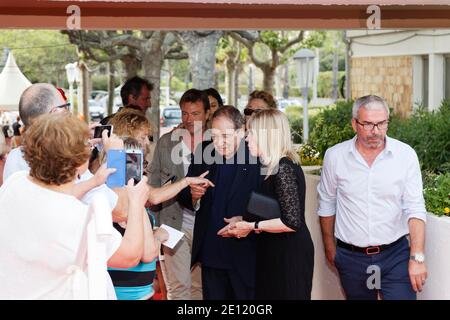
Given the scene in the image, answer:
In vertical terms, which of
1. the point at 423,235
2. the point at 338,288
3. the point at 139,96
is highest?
the point at 139,96

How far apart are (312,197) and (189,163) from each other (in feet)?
3.74

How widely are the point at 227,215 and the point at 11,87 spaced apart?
50.8 feet

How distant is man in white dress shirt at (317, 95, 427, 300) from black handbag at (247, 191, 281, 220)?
0.50 metres

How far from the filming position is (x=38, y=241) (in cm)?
312

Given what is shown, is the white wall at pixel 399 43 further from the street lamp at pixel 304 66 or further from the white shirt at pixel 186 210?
the white shirt at pixel 186 210

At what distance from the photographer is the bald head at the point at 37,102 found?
449cm

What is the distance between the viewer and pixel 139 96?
766 cm

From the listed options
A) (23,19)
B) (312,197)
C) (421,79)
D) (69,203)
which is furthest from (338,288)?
(421,79)

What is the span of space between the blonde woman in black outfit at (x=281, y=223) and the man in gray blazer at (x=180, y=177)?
1.18m

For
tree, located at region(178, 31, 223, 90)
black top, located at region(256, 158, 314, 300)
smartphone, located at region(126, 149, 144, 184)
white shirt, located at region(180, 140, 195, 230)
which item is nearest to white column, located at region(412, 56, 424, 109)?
tree, located at region(178, 31, 223, 90)

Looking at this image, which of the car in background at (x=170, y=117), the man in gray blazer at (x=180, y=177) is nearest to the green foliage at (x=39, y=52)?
the car in background at (x=170, y=117)

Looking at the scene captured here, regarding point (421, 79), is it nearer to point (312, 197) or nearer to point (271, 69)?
point (312, 197)

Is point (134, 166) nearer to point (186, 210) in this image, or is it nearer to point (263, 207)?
point (263, 207)

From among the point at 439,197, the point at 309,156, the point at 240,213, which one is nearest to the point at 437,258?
the point at 439,197
